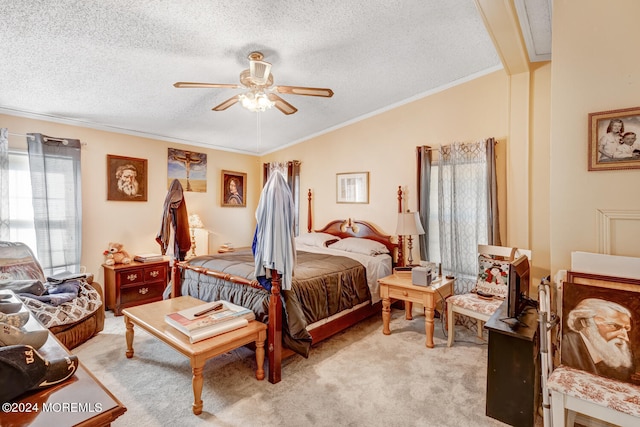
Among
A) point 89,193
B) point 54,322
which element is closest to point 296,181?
point 89,193

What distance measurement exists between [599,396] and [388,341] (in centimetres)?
185

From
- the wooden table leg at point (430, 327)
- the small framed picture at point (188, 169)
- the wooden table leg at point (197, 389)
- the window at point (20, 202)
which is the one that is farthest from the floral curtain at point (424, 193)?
the window at point (20, 202)

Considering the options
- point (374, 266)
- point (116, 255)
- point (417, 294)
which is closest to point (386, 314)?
point (417, 294)

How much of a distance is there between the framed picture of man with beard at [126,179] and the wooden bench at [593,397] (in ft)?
16.3

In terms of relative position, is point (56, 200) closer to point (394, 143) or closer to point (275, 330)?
point (275, 330)

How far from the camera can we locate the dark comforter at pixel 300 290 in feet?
8.43

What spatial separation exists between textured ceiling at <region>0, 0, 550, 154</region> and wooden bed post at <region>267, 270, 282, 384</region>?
6.32 ft

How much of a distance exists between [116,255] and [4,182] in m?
1.37

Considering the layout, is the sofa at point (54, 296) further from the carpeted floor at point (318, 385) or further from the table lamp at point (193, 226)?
the table lamp at point (193, 226)

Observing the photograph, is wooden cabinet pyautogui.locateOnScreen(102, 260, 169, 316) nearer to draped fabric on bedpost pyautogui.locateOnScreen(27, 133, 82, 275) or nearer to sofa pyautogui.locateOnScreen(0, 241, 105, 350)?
draped fabric on bedpost pyautogui.locateOnScreen(27, 133, 82, 275)

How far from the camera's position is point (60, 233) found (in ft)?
12.3

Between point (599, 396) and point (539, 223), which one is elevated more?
point (539, 223)

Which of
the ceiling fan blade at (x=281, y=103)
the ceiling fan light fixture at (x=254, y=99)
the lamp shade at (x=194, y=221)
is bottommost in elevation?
the lamp shade at (x=194, y=221)

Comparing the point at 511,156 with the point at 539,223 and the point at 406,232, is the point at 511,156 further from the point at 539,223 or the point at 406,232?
the point at 406,232
